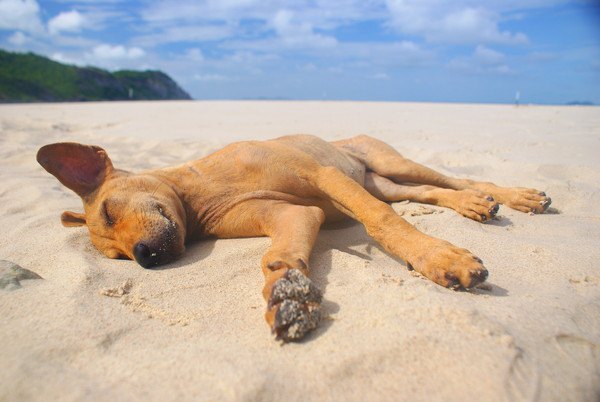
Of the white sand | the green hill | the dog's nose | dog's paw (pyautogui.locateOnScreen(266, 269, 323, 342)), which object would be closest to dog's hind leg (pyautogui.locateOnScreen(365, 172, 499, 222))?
the white sand

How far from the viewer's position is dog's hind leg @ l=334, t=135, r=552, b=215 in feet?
14.1

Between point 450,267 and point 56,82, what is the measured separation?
51318mm

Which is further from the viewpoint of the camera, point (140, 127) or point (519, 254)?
point (140, 127)

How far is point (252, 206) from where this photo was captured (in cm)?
377

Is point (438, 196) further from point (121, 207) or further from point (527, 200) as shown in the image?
point (121, 207)

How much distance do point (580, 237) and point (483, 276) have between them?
4.83 ft

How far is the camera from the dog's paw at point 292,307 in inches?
83.3

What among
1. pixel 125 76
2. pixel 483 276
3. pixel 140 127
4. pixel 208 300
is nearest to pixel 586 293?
pixel 483 276

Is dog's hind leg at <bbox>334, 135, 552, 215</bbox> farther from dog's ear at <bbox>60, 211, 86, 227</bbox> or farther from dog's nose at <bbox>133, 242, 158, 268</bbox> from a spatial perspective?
dog's ear at <bbox>60, 211, 86, 227</bbox>

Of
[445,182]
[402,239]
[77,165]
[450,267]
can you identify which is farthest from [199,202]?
[445,182]

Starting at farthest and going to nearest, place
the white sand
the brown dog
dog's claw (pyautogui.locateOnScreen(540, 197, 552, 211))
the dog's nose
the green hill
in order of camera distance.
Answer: the green hill, dog's claw (pyautogui.locateOnScreen(540, 197, 552, 211)), the dog's nose, the brown dog, the white sand

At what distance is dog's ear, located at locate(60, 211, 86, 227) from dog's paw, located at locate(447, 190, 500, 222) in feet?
11.5

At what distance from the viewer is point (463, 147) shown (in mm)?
7859

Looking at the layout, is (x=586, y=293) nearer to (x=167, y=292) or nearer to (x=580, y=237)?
(x=580, y=237)
